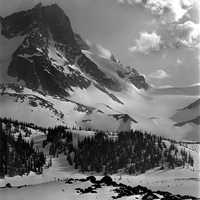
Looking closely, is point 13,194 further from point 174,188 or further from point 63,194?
point 174,188

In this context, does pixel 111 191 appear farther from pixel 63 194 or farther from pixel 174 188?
pixel 174 188

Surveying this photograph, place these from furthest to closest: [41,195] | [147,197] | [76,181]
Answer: [76,181], [41,195], [147,197]

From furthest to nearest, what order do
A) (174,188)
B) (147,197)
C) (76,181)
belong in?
1. (174,188)
2. (76,181)
3. (147,197)

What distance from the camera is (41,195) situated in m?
98.8

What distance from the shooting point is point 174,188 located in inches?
4626

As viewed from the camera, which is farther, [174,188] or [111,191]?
[174,188]

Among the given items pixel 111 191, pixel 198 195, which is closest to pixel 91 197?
pixel 111 191

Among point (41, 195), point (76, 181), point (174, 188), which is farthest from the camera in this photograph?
point (174, 188)

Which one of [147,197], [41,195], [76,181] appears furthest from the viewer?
[76,181]

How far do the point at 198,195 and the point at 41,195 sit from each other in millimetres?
29946

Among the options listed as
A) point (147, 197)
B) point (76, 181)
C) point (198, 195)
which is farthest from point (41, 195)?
point (198, 195)

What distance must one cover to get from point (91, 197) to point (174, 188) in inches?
1126

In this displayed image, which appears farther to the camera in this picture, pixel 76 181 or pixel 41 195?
pixel 76 181

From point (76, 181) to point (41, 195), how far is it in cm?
1160
